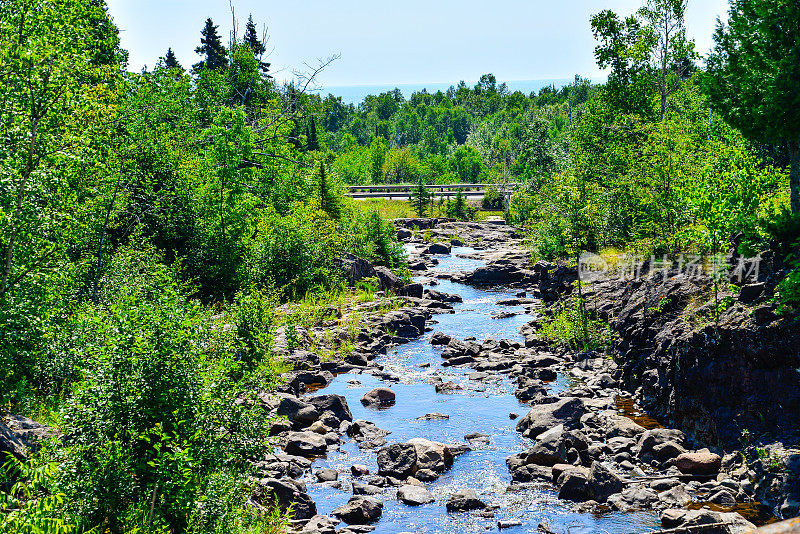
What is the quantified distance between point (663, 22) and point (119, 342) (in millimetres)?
46300

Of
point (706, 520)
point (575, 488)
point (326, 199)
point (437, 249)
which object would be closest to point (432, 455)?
point (575, 488)

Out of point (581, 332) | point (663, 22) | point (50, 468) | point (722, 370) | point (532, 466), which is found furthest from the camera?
point (663, 22)

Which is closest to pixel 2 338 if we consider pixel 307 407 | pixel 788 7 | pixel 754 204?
pixel 307 407

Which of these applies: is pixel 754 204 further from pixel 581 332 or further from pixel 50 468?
pixel 50 468

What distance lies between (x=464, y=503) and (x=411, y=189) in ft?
245

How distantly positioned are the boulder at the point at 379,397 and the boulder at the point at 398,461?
573 cm

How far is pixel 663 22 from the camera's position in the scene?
4684 cm

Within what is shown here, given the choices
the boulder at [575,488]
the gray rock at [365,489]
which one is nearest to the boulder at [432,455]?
the gray rock at [365,489]

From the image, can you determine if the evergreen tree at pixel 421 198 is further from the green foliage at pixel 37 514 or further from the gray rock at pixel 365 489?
the green foliage at pixel 37 514

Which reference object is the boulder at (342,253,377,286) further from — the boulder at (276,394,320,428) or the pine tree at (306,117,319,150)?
the pine tree at (306,117,319,150)

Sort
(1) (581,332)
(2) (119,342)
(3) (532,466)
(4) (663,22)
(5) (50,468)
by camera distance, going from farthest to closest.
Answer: (4) (663,22), (1) (581,332), (3) (532,466), (2) (119,342), (5) (50,468)

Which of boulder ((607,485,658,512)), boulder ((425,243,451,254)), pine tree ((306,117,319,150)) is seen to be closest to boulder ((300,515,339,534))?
boulder ((607,485,658,512))

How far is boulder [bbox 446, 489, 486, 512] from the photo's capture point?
17.4 m

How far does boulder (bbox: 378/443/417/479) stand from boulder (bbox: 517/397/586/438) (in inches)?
184
